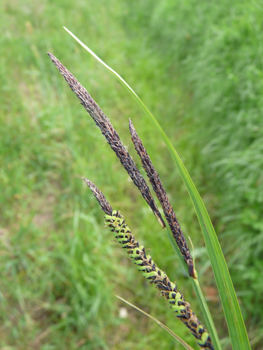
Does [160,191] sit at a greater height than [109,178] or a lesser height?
lesser

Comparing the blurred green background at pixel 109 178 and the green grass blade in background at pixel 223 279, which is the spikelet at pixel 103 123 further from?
the blurred green background at pixel 109 178

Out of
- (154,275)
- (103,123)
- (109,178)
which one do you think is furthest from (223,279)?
(109,178)

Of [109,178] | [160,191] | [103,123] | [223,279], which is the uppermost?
[109,178]

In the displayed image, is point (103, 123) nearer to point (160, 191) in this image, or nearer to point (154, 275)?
point (160, 191)

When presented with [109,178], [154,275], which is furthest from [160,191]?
[109,178]

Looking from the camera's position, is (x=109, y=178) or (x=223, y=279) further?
(x=109, y=178)

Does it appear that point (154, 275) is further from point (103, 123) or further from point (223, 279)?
point (103, 123)

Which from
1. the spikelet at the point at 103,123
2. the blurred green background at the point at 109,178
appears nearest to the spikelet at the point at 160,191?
the spikelet at the point at 103,123

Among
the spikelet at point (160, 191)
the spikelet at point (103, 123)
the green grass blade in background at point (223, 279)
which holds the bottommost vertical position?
the green grass blade in background at point (223, 279)

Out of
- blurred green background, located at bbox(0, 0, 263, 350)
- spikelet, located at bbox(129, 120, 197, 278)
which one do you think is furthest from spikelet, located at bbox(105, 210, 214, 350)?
blurred green background, located at bbox(0, 0, 263, 350)
